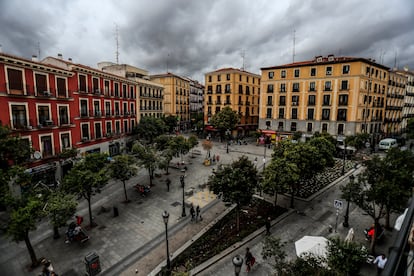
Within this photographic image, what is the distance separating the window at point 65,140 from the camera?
24516mm

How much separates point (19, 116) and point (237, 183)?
71.1 feet

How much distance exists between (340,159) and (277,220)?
74.4ft

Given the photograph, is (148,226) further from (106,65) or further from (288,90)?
(106,65)

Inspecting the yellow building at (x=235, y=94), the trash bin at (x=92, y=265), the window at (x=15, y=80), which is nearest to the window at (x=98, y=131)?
the window at (x=15, y=80)

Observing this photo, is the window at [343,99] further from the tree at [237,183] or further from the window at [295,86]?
the tree at [237,183]

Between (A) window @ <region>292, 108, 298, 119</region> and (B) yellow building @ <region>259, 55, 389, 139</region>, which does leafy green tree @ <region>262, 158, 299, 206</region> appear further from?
(A) window @ <region>292, 108, 298, 119</region>

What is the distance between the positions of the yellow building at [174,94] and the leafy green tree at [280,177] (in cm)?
4366

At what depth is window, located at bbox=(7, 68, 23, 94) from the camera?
19.4 metres

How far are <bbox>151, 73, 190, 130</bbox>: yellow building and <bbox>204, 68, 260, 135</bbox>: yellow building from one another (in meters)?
9.14

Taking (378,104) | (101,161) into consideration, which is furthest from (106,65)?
(378,104)

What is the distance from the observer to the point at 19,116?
66.9 feet

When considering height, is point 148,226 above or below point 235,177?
below

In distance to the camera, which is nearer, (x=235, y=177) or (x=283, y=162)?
(x=235, y=177)

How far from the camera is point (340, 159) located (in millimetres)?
32969
